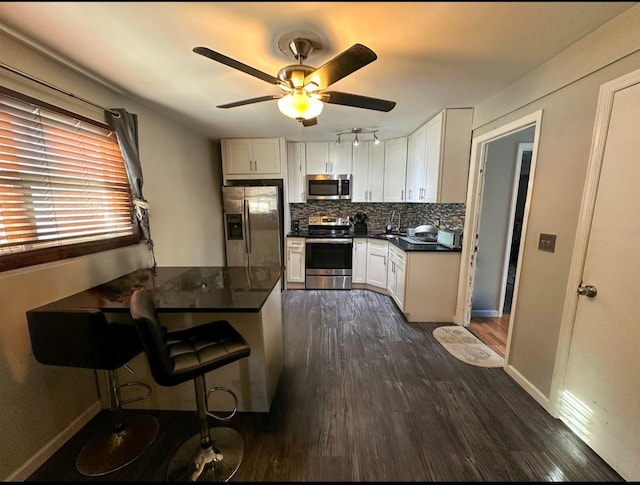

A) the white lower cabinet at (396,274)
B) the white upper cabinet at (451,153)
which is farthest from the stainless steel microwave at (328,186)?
the white upper cabinet at (451,153)

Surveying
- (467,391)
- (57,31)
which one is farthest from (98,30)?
(467,391)

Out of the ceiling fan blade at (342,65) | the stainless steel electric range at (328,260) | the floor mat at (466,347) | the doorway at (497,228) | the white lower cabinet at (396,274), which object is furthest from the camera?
the stainless steel electric range at (328,260)

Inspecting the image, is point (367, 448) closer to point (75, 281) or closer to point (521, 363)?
point (521, 363)

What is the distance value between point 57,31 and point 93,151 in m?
0.76

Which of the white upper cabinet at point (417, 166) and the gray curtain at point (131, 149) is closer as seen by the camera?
the gray curtain at point (131, 149)

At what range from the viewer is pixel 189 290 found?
5.46 feet

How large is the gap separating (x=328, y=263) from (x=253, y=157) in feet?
6.47

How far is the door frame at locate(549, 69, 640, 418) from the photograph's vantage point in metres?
1.37

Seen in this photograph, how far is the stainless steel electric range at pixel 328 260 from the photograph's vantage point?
395cm

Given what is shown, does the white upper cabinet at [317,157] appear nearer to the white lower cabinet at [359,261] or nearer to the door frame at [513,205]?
the white lower cabinet at [359,261]

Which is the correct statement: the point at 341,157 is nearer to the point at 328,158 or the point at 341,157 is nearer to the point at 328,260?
the point at 328,158

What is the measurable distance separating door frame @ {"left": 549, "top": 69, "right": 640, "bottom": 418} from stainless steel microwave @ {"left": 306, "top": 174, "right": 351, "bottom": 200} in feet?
9.43

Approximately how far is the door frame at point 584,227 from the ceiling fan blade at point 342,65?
1280 mm

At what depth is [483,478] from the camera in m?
1.29
